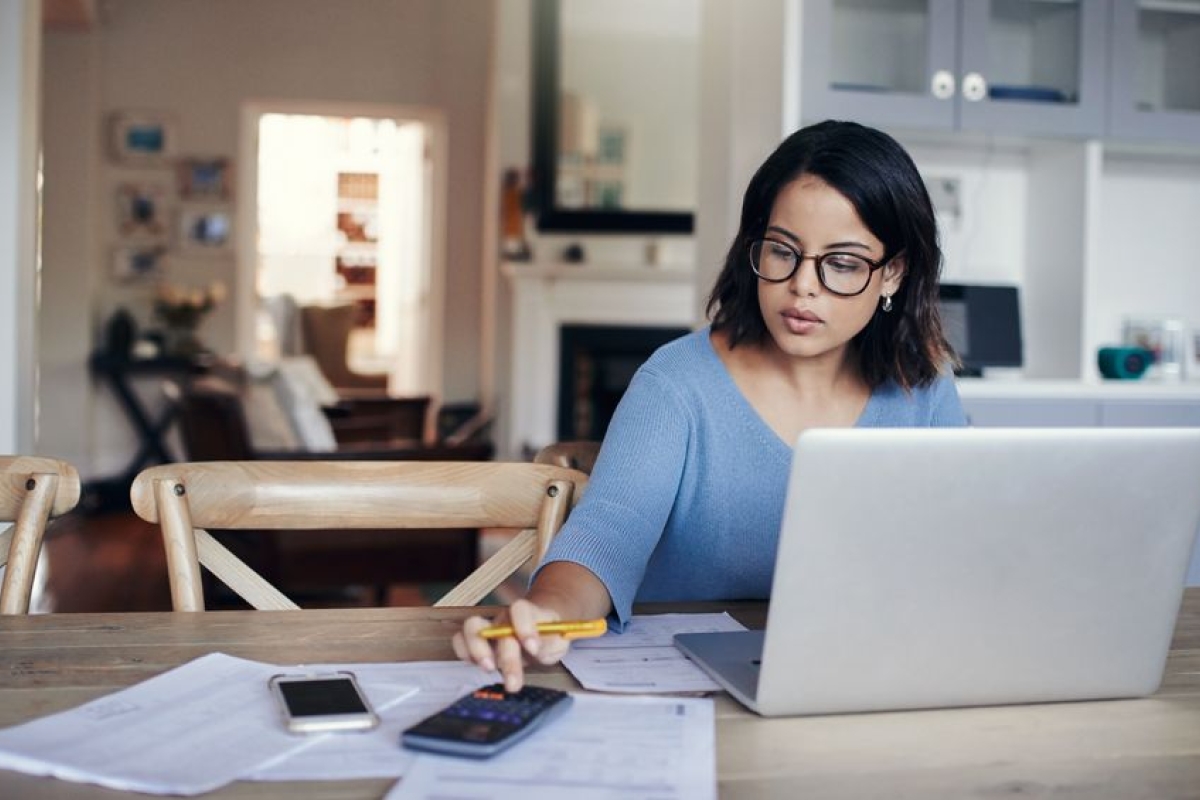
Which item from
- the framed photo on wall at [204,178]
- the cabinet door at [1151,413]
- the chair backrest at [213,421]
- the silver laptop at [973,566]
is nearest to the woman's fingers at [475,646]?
the silver laptop at [973,566]

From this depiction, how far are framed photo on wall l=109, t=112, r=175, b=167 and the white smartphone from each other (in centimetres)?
689

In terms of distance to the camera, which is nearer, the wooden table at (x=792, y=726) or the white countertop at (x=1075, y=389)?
the wooden table at (x=792, y=726)

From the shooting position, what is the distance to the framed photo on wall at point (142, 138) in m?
7.34

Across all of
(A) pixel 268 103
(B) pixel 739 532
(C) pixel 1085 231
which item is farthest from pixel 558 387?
(B) pixel 739 532

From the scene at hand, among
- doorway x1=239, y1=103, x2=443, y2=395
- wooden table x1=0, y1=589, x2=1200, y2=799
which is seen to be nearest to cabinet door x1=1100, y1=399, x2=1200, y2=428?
wooden table x1=0, y1=589, x2=1200, y2=799

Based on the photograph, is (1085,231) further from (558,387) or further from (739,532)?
(558,387)

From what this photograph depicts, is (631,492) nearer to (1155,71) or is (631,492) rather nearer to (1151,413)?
(1151,413)

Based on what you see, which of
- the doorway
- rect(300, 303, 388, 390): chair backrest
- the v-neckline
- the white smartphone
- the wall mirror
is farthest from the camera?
the doorway

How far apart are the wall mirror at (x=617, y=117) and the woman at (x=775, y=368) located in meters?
4.95

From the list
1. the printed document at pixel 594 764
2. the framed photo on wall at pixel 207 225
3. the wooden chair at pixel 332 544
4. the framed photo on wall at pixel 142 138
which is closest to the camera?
the printed document at pixel 594 764

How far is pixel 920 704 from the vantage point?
1.04 metres

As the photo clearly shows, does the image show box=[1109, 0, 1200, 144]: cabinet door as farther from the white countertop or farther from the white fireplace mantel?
the white fireplace mantel

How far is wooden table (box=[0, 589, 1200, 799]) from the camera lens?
2.90 ft

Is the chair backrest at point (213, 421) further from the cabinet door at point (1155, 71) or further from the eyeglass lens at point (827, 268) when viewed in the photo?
the eyeglass lens at point (827, 268)
